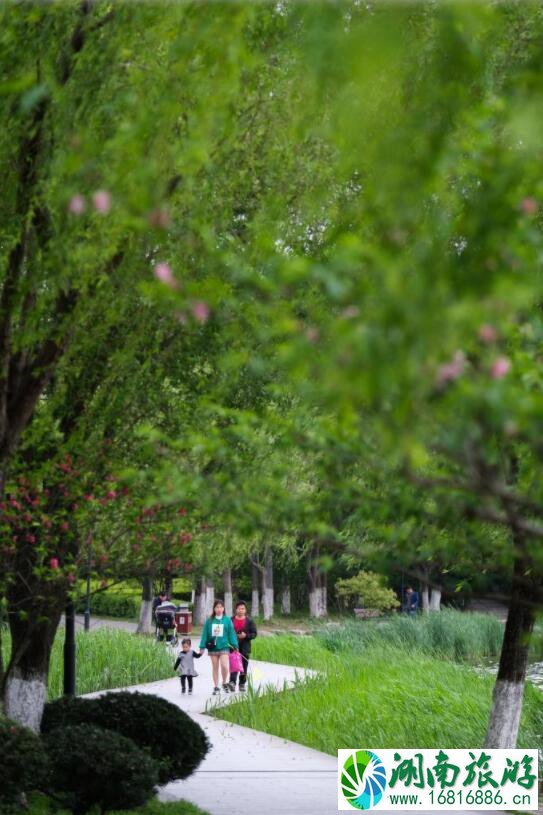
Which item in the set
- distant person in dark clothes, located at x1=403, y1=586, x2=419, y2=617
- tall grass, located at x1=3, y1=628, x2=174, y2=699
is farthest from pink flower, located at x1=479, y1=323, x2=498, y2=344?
distant person in dark clothes, located at x1=403, y1=586, x2=419, y2=617

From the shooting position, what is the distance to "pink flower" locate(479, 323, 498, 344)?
2.46 m

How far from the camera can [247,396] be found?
33.0 feet

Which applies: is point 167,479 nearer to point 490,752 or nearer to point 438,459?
point 438,459

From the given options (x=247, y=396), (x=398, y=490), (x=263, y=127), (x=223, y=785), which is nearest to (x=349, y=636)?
(x=223, y=785)

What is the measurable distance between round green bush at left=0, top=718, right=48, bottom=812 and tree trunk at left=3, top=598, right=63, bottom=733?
184 centimetres

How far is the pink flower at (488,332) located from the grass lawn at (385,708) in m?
10.6

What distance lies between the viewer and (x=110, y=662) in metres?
20.4

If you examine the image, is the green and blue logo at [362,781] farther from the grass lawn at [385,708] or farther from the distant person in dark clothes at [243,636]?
the distant person in dark clothes at [243,636]

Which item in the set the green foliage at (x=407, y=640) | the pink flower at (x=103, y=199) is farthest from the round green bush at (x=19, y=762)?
the green foliage at (x=407, y=640)

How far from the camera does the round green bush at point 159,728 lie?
9.73 metres

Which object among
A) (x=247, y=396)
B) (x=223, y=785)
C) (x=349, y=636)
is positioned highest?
(x=247, y=396)

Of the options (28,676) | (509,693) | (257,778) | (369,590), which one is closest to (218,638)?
(257,778)

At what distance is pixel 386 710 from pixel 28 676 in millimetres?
5006

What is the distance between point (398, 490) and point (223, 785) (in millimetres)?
8116
